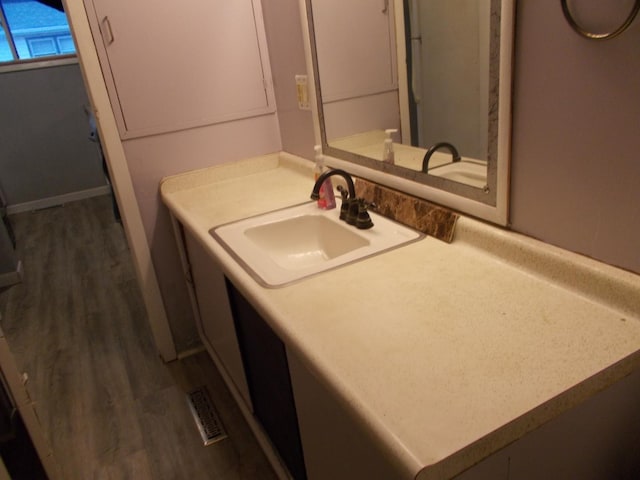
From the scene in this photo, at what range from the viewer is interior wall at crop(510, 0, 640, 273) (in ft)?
2.43

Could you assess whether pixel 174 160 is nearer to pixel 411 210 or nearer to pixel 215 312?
pixel 215 312

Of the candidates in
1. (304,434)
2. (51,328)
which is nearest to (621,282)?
(304,434)

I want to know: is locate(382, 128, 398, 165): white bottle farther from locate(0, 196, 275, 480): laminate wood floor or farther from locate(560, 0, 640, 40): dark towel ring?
locate(0, 196, 275, 480): laminate wood floor

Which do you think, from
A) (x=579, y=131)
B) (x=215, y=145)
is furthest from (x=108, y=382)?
(x=579, y=131)

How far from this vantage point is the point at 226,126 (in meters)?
1.99

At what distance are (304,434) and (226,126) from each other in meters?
1.33

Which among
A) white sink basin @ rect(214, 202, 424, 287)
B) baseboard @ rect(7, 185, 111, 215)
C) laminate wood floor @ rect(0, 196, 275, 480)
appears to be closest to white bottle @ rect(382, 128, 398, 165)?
white sink basin @ rect(214, 202, 424, 287)

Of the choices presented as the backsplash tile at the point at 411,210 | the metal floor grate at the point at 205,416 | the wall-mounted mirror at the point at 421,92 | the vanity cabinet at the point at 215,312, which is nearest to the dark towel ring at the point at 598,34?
the wall-mounted mirror at the point at 421,92

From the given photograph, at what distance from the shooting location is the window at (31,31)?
15.2ft

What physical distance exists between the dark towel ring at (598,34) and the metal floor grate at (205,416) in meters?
1.64

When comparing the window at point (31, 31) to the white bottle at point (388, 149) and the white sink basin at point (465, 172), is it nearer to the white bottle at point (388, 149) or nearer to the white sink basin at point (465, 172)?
the white bottle at point (388, 149)

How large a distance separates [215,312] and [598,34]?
56.7 inches

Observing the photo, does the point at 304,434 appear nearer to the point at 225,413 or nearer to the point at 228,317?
the point at 228,317

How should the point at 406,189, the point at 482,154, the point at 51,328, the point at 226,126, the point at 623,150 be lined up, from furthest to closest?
the point at 51,328, the point at 226,126, the point at 406,189, the point at 482,154, the point at 623,150
